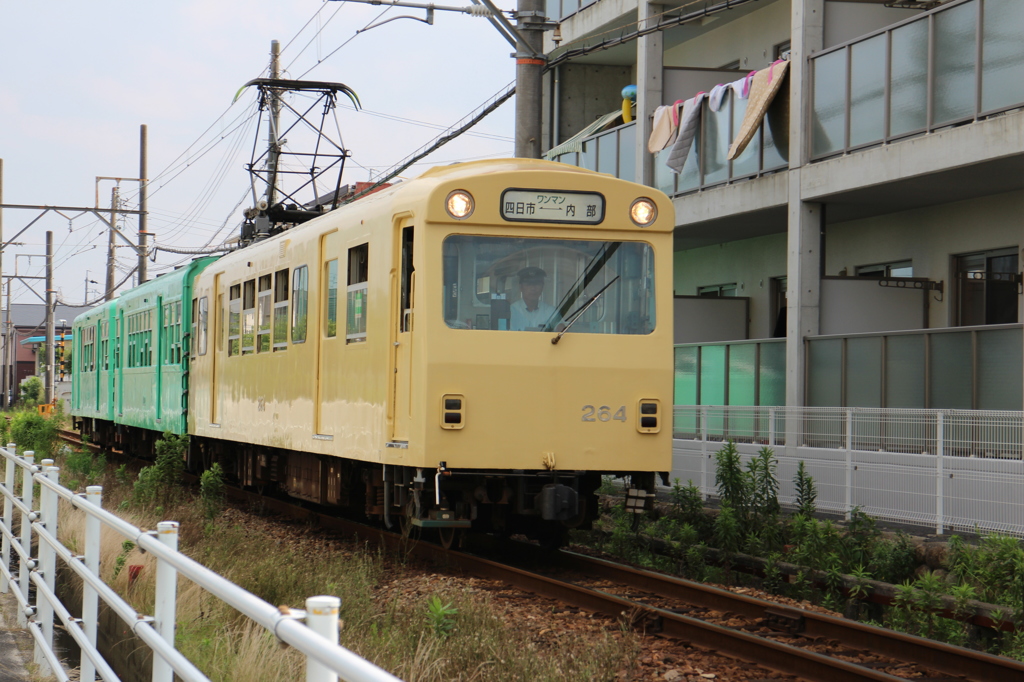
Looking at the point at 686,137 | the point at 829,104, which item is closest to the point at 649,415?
the point at 829,104

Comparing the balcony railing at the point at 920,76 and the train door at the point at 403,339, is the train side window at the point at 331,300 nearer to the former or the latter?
the train door at the point at 403,339

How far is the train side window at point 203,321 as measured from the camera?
17.5m

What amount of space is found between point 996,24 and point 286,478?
920 cm

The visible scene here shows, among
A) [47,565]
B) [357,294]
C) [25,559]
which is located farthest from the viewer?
[357,294]

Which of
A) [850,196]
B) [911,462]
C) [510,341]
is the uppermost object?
[850,196]

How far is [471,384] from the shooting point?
10086 mm

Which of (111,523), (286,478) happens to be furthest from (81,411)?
(111,523)

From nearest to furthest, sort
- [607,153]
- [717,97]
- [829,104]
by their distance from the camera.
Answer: [829,104]
[717,97]
[607,153]

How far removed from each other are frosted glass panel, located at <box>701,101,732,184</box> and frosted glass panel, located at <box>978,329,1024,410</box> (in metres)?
5.72

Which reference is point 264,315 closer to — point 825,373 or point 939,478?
point 825,373

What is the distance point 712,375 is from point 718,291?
3.77 m

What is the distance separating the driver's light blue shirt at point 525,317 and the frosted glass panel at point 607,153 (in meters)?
12.1

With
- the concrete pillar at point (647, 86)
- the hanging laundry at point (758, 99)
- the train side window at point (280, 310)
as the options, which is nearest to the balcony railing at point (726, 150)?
the hanging laundry at point (758, 99)

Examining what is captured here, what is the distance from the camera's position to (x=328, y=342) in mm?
12000
